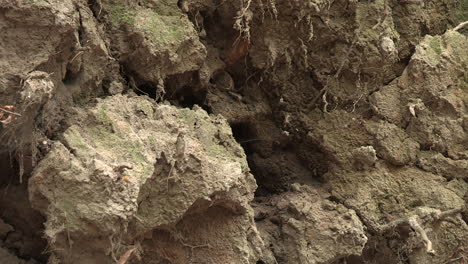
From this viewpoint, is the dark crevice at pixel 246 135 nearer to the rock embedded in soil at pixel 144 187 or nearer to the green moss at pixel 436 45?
the rock embedded in soil at pixel 144 187

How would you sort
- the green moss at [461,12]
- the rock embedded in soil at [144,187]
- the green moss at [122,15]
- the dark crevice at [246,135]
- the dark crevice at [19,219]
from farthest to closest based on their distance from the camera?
1. the green moss at [461,12]
2. the dark crevice at [246,135]
3. the green moss at [122,15]
4. the dark crevice at [19,219]
5. the rock embedded in soil at [144,187]

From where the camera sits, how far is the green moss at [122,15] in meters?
2.03

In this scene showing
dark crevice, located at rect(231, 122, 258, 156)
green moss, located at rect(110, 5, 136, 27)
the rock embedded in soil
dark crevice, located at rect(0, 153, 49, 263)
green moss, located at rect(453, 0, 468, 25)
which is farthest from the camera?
green moss, located at rect(453, 0, 468, 25)

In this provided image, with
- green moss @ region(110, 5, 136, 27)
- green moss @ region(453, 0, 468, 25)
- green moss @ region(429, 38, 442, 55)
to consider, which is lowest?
green moss @ region(110, 5, 136, 27)

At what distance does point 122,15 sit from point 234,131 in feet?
2.44

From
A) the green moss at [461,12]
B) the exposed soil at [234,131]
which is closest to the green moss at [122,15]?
the exposed soil at [234,131]

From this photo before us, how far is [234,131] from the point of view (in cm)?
255

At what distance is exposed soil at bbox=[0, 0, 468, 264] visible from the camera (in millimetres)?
1727

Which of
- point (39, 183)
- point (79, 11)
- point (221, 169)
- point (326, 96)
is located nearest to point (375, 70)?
point (326, 96)

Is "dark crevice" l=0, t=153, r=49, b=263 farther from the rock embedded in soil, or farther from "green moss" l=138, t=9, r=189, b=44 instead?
"green moss" l=138, t=9, r=189, b=44

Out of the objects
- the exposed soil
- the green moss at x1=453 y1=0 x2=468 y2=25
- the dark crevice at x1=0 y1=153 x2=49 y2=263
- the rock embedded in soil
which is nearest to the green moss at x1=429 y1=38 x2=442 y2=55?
the exposed soil

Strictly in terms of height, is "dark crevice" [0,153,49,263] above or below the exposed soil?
below

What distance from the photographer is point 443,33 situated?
2.76 metres

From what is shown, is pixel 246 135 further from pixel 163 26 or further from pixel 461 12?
pixel 461 12
